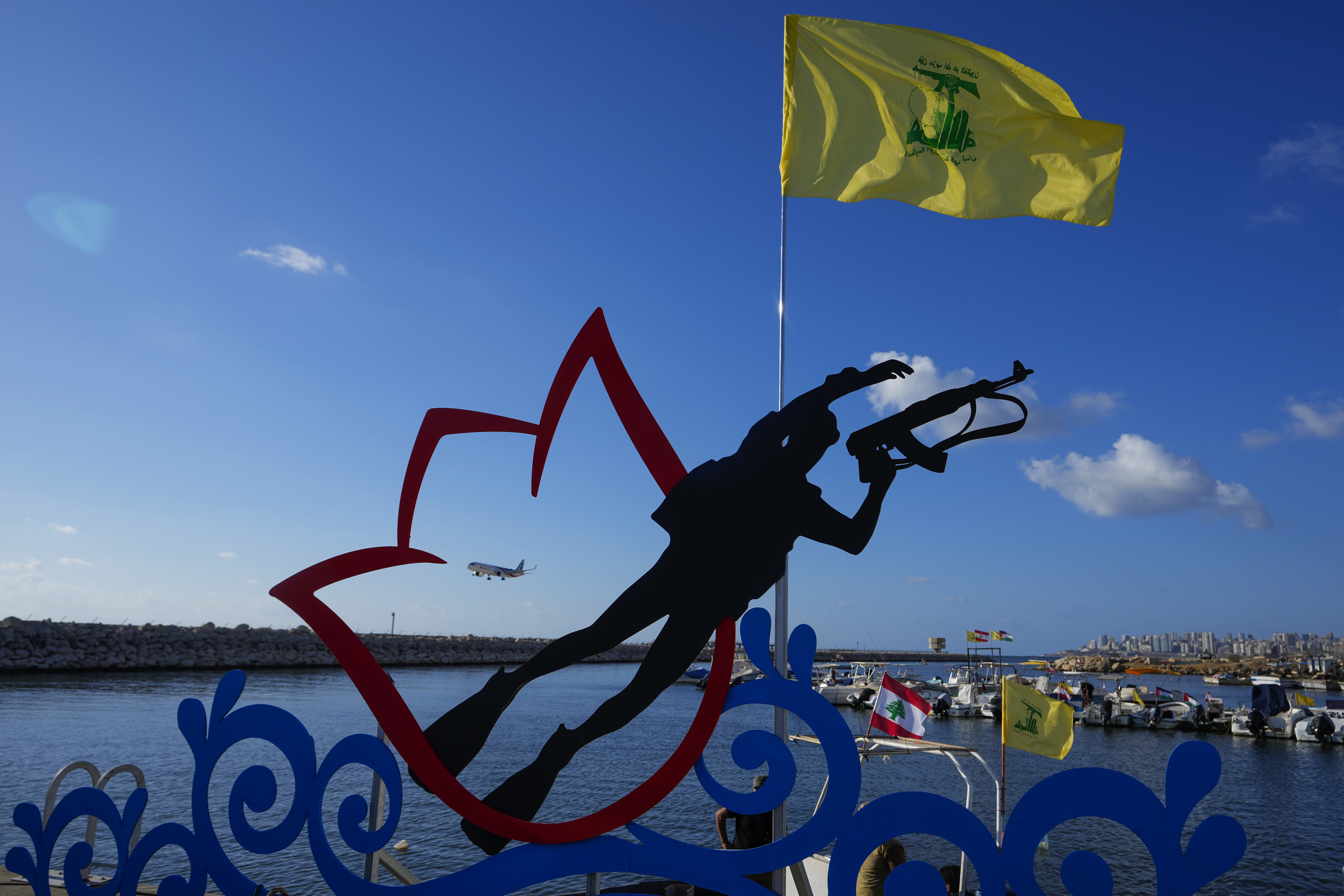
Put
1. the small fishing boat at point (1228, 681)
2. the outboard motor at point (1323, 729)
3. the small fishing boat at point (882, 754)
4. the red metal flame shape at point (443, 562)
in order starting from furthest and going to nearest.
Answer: the small fishing boat at point (1228, 681) → the outboard motor at point (1323, 729) → the small fishing boat at point (882, 754) → the red metal flame shape at point (443, 562)

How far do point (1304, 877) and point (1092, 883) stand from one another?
20.6 m

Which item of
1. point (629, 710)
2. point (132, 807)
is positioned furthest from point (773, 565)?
point (132, 807)

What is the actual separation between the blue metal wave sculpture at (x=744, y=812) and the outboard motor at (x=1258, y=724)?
4739cm

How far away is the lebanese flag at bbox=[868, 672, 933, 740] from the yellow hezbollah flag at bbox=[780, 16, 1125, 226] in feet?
22.1

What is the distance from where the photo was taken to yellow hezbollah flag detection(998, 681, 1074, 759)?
11.5 m

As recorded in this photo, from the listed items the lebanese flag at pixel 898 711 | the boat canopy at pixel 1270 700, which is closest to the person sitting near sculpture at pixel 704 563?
the lebanese flag at pixel 898 711

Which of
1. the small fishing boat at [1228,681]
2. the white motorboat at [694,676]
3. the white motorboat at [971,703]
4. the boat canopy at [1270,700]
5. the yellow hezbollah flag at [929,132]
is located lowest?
the small fishing boat at [1228,681]

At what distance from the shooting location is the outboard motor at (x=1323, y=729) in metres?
39.2

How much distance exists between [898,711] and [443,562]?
9.32m

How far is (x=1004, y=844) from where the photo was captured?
5.26 meters

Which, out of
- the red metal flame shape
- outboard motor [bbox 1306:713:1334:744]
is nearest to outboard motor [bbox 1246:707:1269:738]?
outboard motor [bbox 1306:713:1334:744]

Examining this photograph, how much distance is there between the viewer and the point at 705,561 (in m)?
6.53

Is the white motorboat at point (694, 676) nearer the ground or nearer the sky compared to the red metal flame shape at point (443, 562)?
nearer the ground

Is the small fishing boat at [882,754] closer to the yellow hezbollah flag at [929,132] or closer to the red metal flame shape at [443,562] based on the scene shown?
the red metal flame shape at [443,562]
